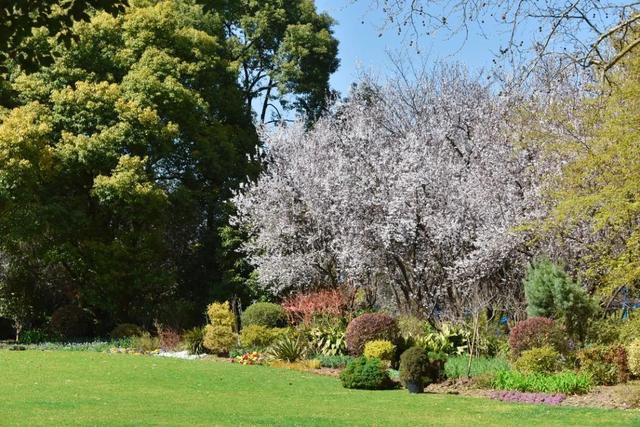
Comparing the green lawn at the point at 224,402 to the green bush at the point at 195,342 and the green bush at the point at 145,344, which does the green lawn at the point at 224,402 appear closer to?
the green bush at the point at 195,342

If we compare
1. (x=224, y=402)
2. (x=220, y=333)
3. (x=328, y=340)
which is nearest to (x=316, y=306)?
(x=328, y=340)

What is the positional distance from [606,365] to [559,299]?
7.71 feet

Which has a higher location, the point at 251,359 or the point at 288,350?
the point at 288,350

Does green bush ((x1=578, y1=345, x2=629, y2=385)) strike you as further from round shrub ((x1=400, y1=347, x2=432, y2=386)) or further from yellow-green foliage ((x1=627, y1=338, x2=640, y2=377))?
round shrub ((x1=400, y1=347, x2=432, y2=386))

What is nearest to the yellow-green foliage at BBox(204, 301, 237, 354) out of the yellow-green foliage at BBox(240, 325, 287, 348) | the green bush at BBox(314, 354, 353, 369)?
the yellow-green foliage at BBox(240, 325, 287, 348)

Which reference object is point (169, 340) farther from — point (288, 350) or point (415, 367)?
point (415, 367)

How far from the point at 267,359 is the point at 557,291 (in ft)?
21.1

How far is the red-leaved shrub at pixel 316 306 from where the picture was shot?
19984 millimetres

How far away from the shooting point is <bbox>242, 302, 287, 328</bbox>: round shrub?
20.4m

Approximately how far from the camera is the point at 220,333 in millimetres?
19281

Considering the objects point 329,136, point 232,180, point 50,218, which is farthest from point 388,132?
point 50,218

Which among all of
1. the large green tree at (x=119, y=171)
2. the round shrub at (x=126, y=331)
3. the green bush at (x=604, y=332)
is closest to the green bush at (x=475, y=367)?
the green bush at (x=604, y=332)

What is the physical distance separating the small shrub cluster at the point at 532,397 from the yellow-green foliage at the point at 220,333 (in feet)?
28.2

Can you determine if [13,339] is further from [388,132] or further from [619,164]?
[619,164]
